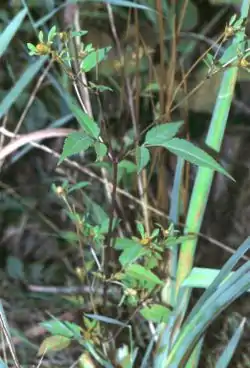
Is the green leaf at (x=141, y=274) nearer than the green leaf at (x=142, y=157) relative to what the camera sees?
No

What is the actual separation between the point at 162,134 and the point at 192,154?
0.03 m

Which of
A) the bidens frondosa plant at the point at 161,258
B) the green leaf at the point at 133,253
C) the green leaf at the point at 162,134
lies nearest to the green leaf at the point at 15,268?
the bidens frondosa plant at the point at 161,258

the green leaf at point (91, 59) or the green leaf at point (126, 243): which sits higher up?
the green leaf at point (91, 59)

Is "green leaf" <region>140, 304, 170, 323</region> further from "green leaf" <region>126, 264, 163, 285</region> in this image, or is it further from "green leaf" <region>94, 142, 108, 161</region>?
"green leaf" <region>94, 142, 108, 161</region>

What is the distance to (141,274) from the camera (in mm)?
525

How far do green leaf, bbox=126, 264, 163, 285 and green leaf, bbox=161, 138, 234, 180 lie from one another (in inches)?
5.9

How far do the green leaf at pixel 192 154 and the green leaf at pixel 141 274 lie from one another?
0.15 metres

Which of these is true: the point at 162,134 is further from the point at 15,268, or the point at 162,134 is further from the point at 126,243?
the point at 15,268

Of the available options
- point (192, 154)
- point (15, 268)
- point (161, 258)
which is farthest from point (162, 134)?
point (15, 268)

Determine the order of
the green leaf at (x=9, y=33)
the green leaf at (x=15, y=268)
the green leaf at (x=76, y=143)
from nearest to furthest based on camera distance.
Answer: the green leaf at (x=76, y=143) < the green leaf at (x=9, y=33) < the green leaf at (x=15, y=268)

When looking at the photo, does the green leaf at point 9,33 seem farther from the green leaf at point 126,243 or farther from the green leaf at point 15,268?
the green leaf at point 15,268

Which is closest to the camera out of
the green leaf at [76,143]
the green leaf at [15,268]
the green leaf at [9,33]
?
the green leaf at [76,143]

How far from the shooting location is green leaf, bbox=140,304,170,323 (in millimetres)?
543

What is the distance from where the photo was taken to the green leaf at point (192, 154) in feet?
1.34
